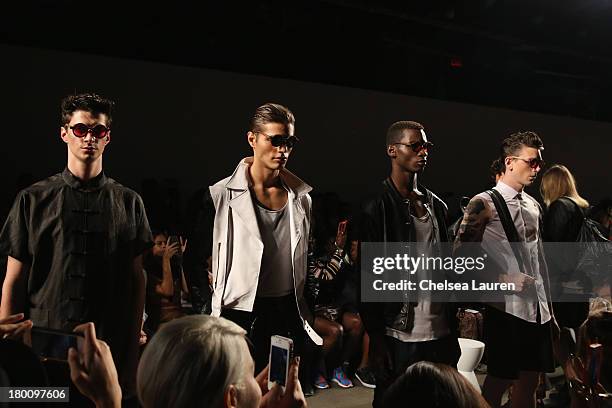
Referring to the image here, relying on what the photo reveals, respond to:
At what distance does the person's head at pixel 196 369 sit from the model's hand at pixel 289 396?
0.15m

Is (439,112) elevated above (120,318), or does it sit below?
above

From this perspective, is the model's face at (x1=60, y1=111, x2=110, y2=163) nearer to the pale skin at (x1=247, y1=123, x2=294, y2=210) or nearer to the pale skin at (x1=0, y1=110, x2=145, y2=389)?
the pale skin at (x1=0, y1=110, x2=145, y2=389)

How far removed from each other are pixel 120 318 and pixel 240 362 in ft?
3.19

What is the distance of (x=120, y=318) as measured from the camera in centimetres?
207

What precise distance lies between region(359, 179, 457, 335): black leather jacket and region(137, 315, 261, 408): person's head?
1.29 metres

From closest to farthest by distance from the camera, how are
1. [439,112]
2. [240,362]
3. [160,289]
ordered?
[240,362]
[160,289]
[439,112]

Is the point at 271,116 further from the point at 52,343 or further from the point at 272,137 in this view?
the point at 52,343

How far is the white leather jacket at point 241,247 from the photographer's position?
226 cm

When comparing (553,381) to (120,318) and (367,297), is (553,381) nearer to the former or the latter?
(367,297)

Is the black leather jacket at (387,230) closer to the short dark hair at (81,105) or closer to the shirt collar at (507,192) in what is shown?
the shirt collar at (507,192)

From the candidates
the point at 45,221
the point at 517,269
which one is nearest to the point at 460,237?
the point at 517,269

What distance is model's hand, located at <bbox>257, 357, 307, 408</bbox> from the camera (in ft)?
4.52

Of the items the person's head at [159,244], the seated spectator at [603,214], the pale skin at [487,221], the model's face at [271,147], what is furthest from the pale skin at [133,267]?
the seated spectator at [603,214]

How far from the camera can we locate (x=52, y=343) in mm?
1729
